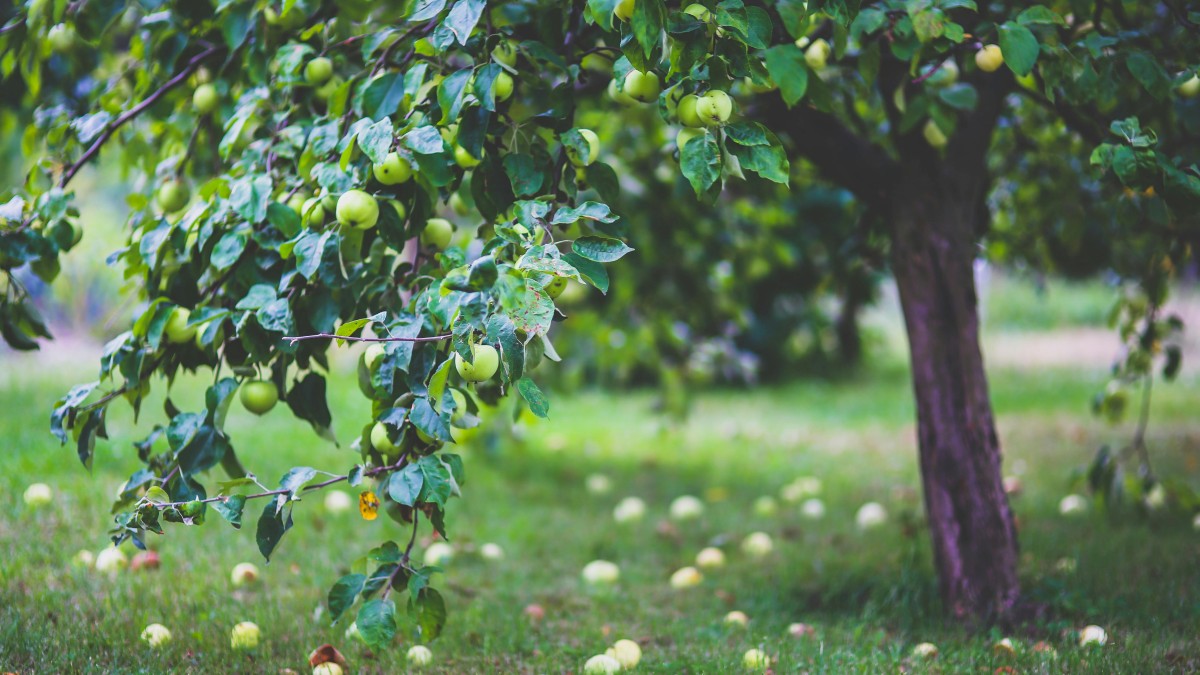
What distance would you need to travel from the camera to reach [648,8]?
4.17 feet

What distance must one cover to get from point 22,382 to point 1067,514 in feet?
16.3

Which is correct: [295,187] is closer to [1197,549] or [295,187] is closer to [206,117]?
[206,117]

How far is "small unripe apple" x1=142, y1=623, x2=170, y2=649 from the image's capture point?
1874 mm

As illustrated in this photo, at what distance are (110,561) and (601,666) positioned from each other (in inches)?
54.0

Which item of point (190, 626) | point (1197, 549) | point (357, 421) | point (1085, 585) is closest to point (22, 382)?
point (357, 421)

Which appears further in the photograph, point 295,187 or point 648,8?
point 295,187

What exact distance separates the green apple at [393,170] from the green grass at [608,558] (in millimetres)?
1064

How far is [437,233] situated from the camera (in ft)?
5.59

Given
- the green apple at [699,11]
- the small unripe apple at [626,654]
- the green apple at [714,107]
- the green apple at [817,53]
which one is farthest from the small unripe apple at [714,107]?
the small unripe apple at [626,654]

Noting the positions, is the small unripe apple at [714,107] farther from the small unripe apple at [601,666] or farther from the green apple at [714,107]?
the small unripe apple at [601,666]

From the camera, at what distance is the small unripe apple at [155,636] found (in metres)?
1.87

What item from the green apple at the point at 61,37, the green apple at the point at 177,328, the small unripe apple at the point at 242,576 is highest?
the green apple at the point at 61,37

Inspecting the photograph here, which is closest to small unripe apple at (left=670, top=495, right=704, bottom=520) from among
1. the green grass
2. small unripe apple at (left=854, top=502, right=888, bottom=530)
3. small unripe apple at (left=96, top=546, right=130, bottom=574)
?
the green grass

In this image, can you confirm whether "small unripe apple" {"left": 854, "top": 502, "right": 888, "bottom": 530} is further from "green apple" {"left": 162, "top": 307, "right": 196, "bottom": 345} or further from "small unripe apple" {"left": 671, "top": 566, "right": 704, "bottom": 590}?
"green apple" {"left": 162, "top": 307, "right": 196, "bottom": 345}
